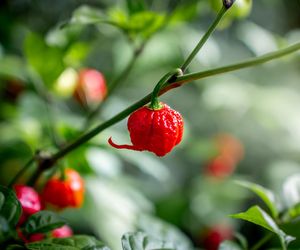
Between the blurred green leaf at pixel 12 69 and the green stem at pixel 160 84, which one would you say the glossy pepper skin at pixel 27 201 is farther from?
the blurred green leaf at pixel 12 69

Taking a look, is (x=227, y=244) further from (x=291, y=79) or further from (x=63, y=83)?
(x=291, y=79)

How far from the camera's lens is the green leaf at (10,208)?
767 mm

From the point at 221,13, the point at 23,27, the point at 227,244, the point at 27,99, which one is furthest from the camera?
the point at 23,27

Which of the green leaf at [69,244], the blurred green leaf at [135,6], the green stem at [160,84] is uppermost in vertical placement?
the blurred green leaf at [135,6]

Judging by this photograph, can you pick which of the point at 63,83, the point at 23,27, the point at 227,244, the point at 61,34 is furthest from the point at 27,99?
the point at 227,244

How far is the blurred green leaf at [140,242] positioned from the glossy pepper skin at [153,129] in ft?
0.44

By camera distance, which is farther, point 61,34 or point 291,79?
point 291,79

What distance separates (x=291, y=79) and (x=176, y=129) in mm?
2432

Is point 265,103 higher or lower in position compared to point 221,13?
higher

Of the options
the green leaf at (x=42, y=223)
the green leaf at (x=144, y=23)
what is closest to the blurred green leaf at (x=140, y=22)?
the green leaf at (x=144, y=23)

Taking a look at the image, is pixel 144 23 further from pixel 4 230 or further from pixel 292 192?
pixel 4 230

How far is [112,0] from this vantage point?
2.22 metres

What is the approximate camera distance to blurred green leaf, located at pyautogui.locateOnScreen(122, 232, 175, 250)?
0.81 meters

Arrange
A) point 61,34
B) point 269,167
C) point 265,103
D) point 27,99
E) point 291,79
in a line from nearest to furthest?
1. point 61,34
2. point 27,99
3. point 265,103
4. point 269,167
5. point 291,79
